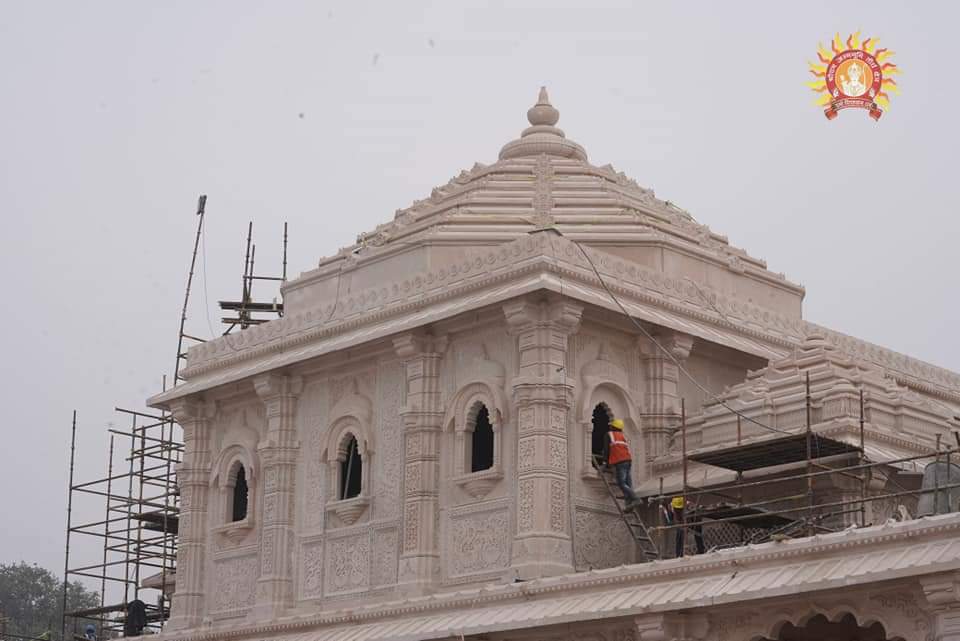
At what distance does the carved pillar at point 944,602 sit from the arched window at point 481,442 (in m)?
8.98

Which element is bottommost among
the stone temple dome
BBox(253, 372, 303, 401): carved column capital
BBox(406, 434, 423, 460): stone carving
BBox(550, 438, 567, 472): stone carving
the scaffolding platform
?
the scaffolding platform

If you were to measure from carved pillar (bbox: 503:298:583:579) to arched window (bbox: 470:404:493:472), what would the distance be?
3.36 ft

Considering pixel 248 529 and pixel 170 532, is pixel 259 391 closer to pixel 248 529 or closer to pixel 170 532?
pixel 248 529

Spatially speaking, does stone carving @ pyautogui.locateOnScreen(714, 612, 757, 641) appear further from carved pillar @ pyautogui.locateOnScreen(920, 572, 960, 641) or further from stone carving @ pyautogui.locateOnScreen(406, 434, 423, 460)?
stone carving @ pyautogui.locateOnScreen(406, 434, 423, 460)

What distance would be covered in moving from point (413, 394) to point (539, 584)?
5014 mm

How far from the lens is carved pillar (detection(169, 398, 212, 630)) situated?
2869 cm

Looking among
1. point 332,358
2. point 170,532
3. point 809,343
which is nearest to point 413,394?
point 332,358

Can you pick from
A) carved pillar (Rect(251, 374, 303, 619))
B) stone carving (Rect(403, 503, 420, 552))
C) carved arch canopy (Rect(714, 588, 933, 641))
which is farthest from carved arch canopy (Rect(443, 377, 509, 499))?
carved arch canopy (Rect(714, 588, 933, 641))

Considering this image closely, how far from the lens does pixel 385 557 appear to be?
84.4ft

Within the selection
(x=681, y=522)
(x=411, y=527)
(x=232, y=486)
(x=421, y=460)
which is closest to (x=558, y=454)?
(x=681, y=522)

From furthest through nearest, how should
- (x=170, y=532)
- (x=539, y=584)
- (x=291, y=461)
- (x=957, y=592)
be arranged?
1. (x=170, y=532)
2. (x=291, y=461)
3. (x=539, y=584)
4. (x=957, y=592)

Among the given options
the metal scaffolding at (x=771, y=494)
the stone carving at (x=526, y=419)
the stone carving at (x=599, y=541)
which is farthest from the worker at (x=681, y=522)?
the stone carving at (x=526, y=419)

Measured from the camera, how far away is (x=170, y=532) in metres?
36.5

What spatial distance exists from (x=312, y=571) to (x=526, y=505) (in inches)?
185
